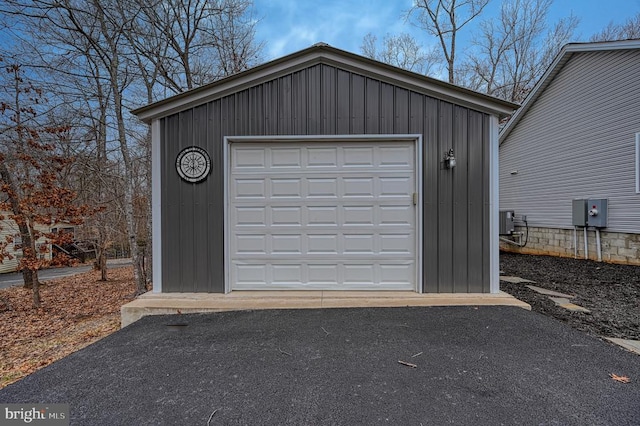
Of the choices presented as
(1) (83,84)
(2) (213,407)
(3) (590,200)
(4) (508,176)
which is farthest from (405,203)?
(4) (508,176)

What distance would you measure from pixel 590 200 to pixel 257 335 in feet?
29.9

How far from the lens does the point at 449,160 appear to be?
369 cm

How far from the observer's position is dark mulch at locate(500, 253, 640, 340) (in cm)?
320

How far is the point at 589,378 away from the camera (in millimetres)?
2047

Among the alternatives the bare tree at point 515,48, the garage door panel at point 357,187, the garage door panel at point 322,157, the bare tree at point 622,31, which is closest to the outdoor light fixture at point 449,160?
the garage door panel at point 357,187

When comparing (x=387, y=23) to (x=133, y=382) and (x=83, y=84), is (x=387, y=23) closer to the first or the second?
(x=83, y=84)

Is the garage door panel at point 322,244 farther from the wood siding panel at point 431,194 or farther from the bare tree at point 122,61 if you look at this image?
the bare tree at point 122,61

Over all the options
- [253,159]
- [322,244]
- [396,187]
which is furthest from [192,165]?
[396,187]

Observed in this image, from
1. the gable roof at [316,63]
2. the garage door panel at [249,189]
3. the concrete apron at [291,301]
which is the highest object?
the gable roof at [316,63]

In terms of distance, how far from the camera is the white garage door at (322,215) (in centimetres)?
386

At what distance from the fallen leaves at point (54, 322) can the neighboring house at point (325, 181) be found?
1661mm

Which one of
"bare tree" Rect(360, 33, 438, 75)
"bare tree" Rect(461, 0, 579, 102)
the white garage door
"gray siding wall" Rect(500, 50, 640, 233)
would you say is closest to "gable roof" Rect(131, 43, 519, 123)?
the white garage door

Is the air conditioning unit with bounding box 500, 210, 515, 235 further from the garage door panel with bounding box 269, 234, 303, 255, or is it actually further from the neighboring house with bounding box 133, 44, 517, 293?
the garage door panel with bounding box 269, 234, 303, 255

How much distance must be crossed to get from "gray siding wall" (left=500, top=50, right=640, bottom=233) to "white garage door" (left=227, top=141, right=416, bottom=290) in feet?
21.8
